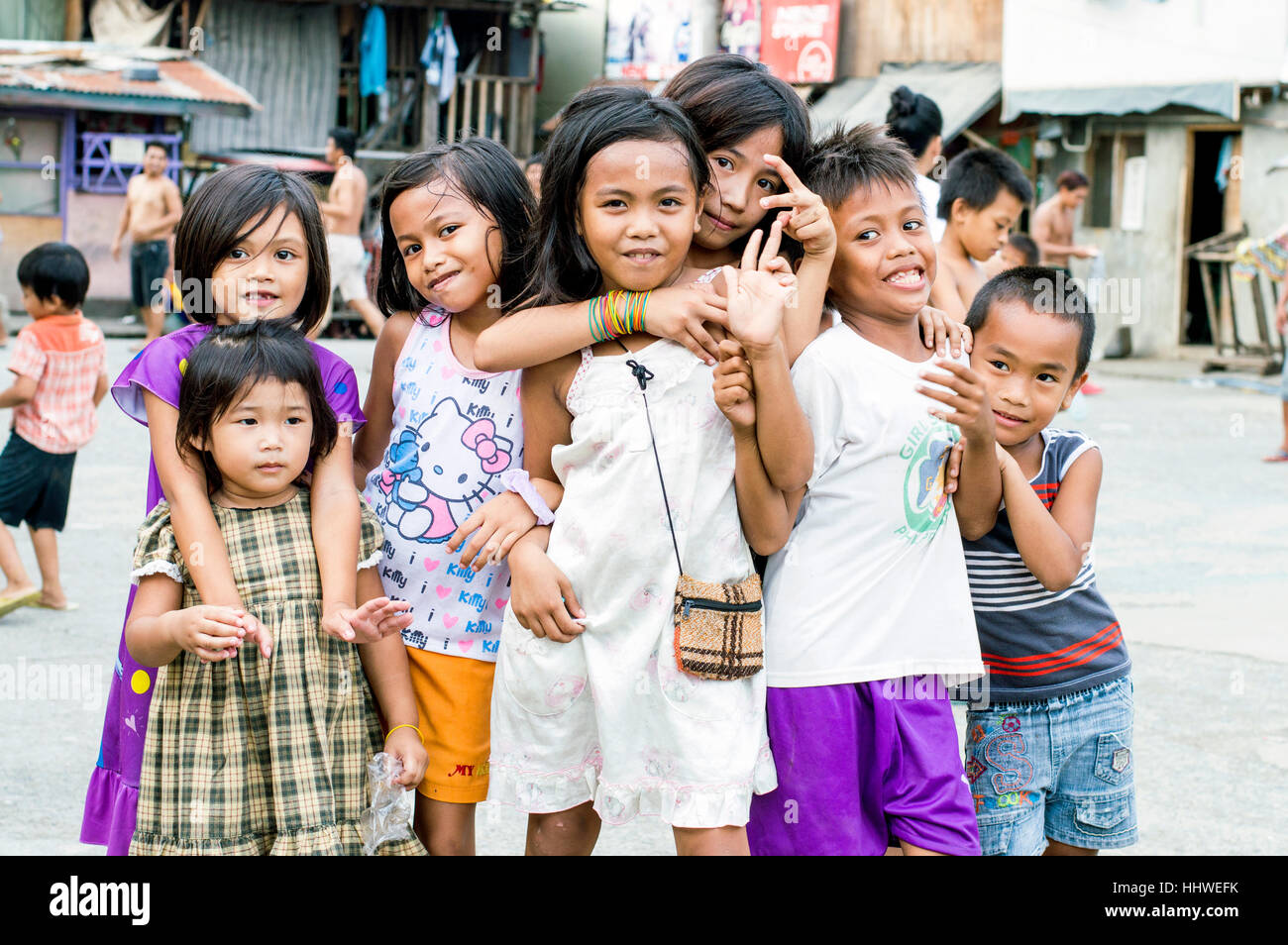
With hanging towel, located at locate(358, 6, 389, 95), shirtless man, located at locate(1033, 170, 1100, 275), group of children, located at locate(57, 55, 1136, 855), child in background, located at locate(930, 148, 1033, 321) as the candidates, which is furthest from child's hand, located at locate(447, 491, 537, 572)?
hanging towel, located at locate(358, 6, 389, 95)

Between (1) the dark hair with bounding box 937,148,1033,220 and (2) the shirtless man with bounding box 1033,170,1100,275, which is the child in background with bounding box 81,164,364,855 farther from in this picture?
(2) the shirtless man with bounding box 1033,170,1100,275

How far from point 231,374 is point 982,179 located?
3.02 metres

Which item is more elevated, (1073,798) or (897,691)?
(897,691)

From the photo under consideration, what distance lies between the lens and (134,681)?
2.38 m

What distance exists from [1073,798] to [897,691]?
1.82 ft

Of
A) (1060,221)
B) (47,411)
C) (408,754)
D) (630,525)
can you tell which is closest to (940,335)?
(630,525)

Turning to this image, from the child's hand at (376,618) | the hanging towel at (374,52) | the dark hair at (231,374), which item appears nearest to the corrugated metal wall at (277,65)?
the hanging towel at (374,52)

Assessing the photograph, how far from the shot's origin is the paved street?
3.45 meters

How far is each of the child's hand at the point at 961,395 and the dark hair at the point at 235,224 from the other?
113 centimetres

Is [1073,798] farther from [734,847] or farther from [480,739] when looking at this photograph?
[480,739]

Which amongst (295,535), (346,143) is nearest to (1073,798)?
(295,535)

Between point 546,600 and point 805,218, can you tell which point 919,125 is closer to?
point 805,218

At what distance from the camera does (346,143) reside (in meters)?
12.0

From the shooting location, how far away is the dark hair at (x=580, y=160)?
214 cm
